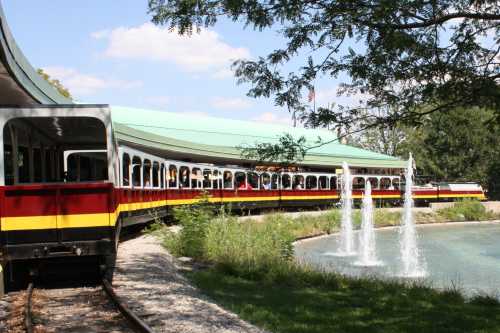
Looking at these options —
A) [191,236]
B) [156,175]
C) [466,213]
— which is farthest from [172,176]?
[466,213]

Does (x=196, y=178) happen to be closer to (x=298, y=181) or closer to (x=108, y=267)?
(x=298, y=181)

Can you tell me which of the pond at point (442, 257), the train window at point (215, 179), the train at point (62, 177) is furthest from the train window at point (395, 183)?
the train at point (62, 177)

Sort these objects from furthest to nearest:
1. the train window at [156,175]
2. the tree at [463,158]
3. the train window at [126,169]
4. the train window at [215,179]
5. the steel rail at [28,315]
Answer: the tree at [463,158] → the train window at [215,179] → the train window at [156,175] → the train window at [126,169] → the steel rail at [28,315]

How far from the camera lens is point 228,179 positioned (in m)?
34.7

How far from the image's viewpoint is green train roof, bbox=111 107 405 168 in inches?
1674

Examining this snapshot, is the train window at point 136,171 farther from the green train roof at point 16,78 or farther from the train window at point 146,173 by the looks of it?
the green train roof at point 16,78

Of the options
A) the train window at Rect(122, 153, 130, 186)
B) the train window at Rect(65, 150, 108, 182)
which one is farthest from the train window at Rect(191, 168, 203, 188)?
the train window at Rect(65, 150, 108, 182)

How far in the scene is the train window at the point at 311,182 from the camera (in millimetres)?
44175

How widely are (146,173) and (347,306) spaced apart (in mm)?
12455

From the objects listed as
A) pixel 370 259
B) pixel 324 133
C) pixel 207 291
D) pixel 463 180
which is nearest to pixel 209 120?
pixel 324 133

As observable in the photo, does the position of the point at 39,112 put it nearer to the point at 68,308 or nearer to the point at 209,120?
the point at 68,308

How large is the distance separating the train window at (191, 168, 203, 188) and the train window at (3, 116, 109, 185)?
1712 centimetres

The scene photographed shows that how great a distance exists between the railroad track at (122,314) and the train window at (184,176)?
18.8m

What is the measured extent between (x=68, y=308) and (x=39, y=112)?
3.06 metres
